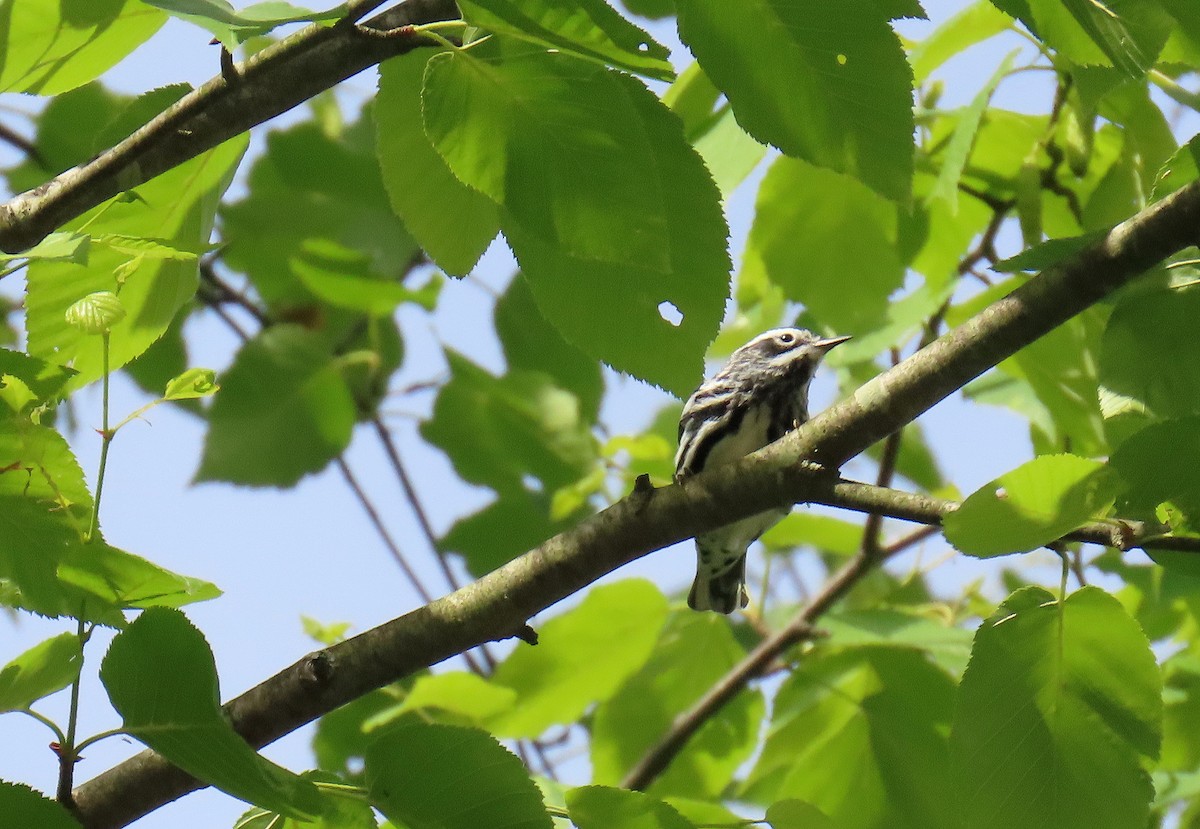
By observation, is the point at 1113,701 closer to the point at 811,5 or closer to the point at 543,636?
the point at 811,5

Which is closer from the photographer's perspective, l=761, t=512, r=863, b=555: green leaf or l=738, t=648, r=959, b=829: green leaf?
l=738, t=648, r=959, b=829: green leaf

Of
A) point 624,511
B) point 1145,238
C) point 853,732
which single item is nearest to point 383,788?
point 624,511

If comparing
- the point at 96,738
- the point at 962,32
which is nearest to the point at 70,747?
the point at 96,738

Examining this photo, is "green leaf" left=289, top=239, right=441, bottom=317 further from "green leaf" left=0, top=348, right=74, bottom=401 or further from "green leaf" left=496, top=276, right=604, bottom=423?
"green leaf" left=0, top=348, right=74, bottom=401

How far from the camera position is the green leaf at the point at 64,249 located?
3.50ft

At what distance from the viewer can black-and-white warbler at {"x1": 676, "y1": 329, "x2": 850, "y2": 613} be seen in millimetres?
3021

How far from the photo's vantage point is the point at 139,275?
1.57 metres

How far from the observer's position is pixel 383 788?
132cm

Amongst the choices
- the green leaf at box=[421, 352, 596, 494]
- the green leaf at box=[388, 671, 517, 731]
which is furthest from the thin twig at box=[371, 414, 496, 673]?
the green leaf at box=[388, 671, 517, 731]

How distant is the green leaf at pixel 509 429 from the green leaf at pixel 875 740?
80 centimetres

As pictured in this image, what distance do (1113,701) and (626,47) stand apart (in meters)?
0.86

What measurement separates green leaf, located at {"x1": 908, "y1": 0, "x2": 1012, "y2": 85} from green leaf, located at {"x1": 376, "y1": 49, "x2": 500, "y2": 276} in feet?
3.33

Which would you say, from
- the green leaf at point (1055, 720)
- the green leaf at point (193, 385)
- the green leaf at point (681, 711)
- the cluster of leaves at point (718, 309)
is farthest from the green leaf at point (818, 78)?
the green leaf at point (681, 711)

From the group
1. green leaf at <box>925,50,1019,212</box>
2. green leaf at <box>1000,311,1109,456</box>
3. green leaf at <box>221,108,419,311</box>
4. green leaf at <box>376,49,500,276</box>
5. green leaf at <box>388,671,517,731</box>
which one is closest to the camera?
green leaf at <box>376,49,500,276</box>
